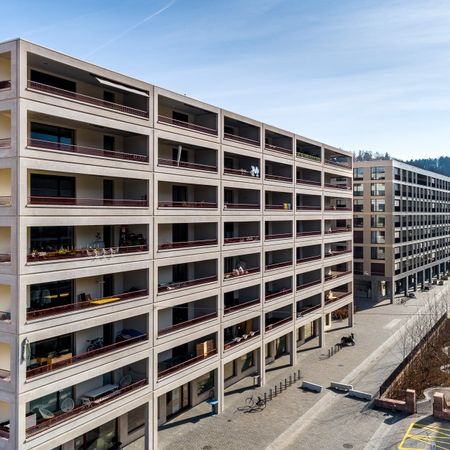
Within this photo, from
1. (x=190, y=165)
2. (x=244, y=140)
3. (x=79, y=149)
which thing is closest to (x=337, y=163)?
(x=244, y=140)

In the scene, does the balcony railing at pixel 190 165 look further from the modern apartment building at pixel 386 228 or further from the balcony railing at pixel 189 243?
the modern apartment building at pixel 386 228

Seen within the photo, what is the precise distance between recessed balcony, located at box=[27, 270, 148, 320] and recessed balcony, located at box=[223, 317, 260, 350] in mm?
10982

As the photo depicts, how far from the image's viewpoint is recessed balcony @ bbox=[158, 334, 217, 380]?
29.6 metres

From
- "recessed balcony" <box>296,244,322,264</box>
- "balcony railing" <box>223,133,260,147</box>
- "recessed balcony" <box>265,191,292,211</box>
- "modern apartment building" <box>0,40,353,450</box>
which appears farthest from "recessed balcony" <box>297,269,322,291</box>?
"balcony railing" <box>223,133,260,147</box>

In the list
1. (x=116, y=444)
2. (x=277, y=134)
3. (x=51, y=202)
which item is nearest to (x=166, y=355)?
(x=116, y=444)

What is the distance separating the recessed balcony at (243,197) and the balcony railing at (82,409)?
16873 mm

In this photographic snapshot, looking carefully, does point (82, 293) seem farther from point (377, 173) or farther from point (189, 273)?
point (377, 173)

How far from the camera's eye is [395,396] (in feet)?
113

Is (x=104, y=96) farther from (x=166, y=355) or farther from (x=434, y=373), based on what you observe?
(x=434, y=373)

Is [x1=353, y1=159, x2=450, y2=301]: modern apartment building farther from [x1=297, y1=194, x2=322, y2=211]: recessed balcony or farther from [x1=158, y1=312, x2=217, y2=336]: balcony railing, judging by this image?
[x1=158, y1=312, x2=217, y2=336]: balcony railing

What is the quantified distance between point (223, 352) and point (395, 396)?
1440cm

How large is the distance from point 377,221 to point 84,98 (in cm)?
5766

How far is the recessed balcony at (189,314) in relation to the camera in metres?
31.1

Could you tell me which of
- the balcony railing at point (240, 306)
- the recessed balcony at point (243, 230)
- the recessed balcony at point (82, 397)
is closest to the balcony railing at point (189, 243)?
the recessed balcony at point (243, 230)
